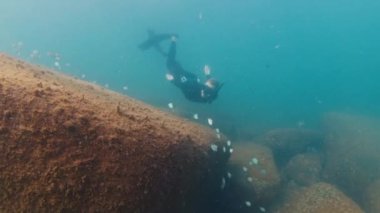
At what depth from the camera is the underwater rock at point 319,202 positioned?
32.9 ft

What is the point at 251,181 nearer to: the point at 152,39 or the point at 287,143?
the point at 287,143

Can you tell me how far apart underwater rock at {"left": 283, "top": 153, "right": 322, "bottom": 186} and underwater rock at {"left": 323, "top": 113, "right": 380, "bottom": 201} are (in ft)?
1.40

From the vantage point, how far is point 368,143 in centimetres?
1742

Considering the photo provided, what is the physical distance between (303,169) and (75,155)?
1261 cm

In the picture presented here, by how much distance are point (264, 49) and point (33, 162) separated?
125m

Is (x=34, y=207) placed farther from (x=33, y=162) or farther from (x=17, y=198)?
(x=33, y=162)

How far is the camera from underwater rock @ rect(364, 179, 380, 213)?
12406 millimetres

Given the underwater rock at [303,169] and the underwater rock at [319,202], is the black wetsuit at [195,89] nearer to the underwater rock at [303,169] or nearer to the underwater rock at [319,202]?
the underwater rock at [319,202]

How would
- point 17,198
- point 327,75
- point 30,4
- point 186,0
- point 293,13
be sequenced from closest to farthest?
point 17,198
point 327,75
point 186,0
point 293,13
point 30,4

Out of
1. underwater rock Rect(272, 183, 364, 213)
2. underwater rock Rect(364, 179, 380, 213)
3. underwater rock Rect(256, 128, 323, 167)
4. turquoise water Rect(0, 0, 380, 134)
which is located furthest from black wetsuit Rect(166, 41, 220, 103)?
turquoise water Rect(0, 0, 380, 134)

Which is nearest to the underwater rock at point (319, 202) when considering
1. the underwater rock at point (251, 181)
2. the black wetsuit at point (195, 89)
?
the underwater rock at point (251, 181)

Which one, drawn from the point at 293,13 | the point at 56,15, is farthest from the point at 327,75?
the point at 56,15

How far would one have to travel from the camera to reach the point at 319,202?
10422 millimetres

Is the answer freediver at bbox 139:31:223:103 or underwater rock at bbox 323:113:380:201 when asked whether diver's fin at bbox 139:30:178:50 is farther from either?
underwater rock at bbox 323:113:380:201
